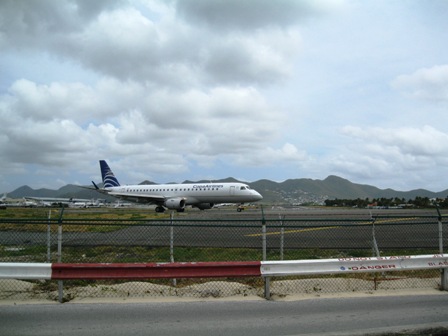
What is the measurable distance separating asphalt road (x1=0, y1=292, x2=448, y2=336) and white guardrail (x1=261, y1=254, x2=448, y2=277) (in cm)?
53

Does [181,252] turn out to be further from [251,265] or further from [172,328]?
[172,328]

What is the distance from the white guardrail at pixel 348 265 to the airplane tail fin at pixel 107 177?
52064mm

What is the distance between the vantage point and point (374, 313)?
21.1 ft

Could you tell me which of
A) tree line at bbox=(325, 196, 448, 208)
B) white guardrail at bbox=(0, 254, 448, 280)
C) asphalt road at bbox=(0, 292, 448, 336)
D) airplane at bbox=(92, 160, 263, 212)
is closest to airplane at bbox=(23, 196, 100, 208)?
airplane at bbox=(92, 160, 263, 212)

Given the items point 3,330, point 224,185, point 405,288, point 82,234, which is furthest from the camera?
point 224,185

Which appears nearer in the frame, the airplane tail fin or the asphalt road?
the asphalt road

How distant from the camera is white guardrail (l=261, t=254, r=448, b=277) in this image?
726 cm

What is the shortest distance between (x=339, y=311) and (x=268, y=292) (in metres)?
1.37

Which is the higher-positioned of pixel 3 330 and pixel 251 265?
pixel 251 265

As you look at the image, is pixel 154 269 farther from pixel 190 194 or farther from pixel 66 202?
pixel 66 202

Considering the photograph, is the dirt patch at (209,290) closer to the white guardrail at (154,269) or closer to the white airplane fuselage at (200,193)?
the white guardrail at (154,269)

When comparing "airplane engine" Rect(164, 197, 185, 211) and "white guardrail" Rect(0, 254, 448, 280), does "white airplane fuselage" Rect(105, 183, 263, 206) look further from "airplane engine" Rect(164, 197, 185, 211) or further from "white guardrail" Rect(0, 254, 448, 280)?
"white guardrail" Rect(0, 254, 448, 280)

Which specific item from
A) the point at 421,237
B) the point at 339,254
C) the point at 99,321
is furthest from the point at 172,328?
the point at 421,237

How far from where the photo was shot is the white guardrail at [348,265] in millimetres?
7257
